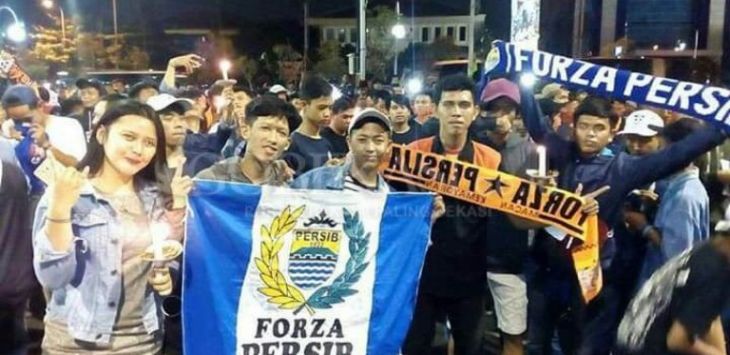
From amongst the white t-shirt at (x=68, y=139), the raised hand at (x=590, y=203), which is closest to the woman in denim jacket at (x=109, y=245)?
the white t-shirt at (x=68, y=139)

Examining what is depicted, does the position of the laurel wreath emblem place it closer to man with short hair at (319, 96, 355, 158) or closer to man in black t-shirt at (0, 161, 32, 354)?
man in black t-shirt at (0, 161, 32, 354)

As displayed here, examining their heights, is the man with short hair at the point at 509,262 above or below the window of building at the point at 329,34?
below

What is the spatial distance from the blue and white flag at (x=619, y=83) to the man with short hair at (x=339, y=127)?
5.36ft

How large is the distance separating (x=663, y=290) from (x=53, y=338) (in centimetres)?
212

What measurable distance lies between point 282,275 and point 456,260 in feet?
3.26

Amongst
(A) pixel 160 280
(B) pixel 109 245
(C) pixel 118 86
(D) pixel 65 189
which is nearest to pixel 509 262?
(A) pixel 160 280

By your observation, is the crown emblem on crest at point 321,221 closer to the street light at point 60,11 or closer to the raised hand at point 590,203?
the raised hand at point 590,203

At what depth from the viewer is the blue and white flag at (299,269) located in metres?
3.48

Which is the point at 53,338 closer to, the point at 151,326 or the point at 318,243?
the point at 151,326

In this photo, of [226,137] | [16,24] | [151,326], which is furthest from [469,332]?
[16,24]

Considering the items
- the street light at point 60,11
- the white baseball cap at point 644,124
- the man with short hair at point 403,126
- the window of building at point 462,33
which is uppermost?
the street light at point 60,11

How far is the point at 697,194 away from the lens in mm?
4148

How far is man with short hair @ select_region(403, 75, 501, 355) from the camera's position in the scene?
13.7ft

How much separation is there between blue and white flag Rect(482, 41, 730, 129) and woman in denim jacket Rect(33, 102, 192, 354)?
1.93 metres
